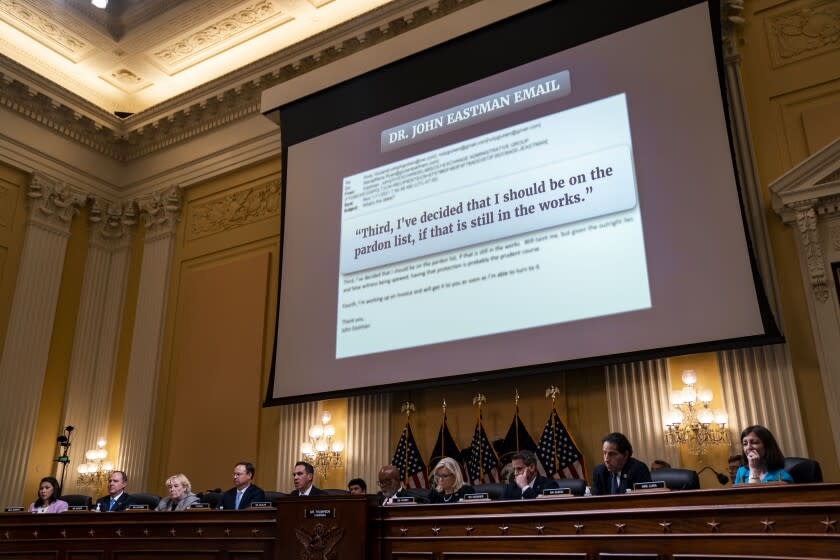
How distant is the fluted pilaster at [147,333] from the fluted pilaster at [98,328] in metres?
0.35

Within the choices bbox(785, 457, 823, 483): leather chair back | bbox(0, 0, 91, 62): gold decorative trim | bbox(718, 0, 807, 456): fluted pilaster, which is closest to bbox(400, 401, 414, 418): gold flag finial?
bbox(718, 0, 807, 456): fluted pilaster

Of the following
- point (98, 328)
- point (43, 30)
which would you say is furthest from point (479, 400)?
point (43, 30)

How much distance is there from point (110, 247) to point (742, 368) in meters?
8.45

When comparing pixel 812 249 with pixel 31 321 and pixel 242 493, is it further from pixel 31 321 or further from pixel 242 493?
pixel 31 321

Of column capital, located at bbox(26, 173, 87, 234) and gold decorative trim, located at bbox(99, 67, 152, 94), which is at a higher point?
gold decorative trim, located at bbox(99, 67, 152, 94)

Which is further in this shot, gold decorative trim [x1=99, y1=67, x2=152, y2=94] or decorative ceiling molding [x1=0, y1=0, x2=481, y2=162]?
gold decorative trim [x1=99, y1=67, x2=152, y2=94]

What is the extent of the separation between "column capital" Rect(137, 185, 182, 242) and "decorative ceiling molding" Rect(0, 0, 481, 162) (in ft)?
2.52

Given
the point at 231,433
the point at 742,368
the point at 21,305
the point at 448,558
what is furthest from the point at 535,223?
the point at 21,305

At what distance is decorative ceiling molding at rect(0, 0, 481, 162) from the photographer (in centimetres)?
827

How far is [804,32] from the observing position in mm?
6109

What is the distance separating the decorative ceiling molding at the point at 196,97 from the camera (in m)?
8.27

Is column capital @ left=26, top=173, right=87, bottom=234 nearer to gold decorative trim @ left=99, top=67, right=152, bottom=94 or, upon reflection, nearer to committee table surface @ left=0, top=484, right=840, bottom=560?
gold decorative trim @ left=99, top=67, right=152, bottom=94

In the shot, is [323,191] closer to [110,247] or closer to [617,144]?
[617,144]

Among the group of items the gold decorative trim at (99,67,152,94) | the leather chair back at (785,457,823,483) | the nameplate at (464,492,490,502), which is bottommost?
the nameplate at (464,492,490,502)
